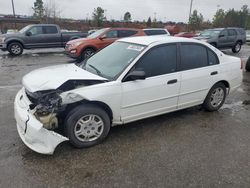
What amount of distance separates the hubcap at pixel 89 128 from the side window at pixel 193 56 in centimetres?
183

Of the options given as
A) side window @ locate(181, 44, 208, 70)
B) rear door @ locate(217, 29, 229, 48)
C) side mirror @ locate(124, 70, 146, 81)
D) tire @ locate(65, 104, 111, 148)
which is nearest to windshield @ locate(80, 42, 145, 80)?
side mirror @ locate(124, 70, 146, 81)

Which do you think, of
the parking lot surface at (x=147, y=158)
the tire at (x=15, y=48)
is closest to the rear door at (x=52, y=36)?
the tire at (x=15, y=48)

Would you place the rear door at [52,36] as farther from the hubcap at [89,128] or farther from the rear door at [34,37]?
the hubcap at [89,128]

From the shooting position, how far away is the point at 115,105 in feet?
12.1

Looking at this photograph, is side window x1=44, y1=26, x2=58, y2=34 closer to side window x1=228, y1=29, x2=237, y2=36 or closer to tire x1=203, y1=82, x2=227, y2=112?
side window x1=228, y1=29, x2=237, y2=36

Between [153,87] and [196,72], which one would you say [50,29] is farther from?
[153,87]

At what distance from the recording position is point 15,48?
45.2 ft

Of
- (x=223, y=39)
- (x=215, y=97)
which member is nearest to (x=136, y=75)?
(x=215, y=97)

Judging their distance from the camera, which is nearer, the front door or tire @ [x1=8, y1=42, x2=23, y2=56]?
the front door

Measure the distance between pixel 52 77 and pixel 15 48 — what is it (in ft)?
37.8

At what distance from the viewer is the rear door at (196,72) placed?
4.41 meters

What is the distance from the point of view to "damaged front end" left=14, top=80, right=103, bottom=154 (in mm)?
3184

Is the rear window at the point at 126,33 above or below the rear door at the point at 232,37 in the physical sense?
above

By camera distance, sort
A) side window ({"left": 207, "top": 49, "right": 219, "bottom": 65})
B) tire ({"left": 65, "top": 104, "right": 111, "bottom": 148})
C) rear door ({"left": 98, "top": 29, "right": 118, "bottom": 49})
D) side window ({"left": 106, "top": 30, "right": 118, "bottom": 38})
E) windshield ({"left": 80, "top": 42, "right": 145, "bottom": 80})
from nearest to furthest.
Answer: tire ({"left": 65, "top": 104, "right": 111, "bottom": 148}) → windshield ({"left": 80, "top": 42, "right": 145, "bottom": 80}) → side window ({"left": 207, "top": 49, "right": 219, "bottom": 65}) → rear door ({"left": 98, "top": 29, "right": 118, "bottom": 49}) → side window ({"left": 106, "top": 30, "right": 118, "bottom": 38})
